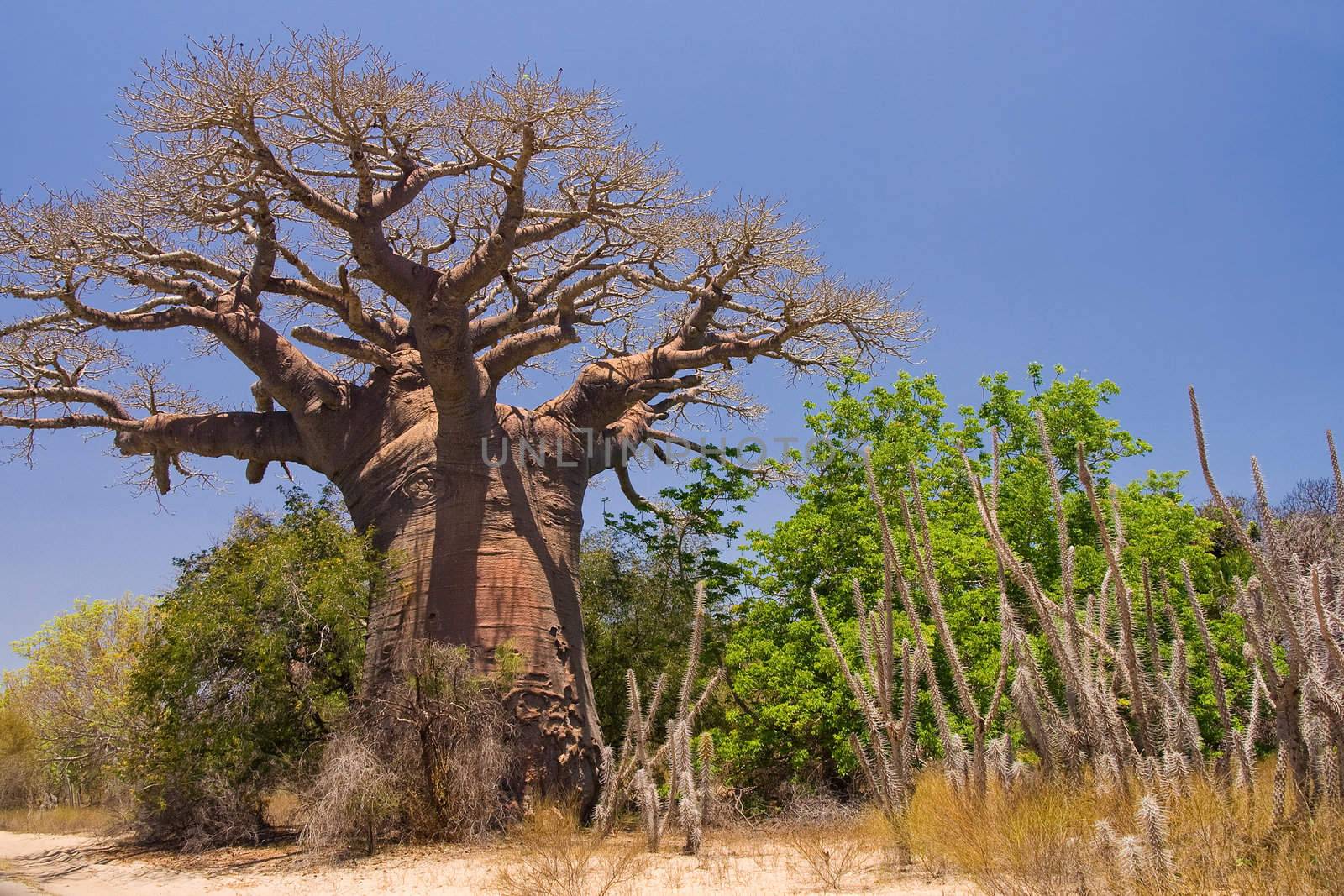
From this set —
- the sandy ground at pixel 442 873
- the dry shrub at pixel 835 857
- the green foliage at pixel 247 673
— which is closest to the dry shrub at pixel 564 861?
the sandy ground at pixel 442 873

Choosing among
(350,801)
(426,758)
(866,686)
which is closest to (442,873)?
(350,801)

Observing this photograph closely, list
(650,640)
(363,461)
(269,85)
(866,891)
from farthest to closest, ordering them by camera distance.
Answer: (650,640)
(363,461)
(269,85)
(866,891)

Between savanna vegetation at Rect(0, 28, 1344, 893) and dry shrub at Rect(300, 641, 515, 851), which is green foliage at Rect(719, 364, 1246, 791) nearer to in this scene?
savanna vegetation at Rect(0, 28, 1344, 893)

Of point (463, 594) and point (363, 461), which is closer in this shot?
point (463, 594)

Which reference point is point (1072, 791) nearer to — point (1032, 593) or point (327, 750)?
point (1032, 593)

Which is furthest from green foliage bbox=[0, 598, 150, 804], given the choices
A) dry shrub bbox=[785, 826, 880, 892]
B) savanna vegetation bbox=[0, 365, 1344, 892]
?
dry shrub bbox=[785, 826, 880, 892]

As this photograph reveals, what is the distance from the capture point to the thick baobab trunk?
926 centimetres

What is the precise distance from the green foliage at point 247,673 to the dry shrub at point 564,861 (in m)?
2.23

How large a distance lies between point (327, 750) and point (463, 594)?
80.3 inches

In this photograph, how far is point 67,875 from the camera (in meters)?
7.62

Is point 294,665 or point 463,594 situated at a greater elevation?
point 463,594

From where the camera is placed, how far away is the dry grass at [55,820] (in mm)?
14531

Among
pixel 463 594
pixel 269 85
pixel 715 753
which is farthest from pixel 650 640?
pixel 269 85

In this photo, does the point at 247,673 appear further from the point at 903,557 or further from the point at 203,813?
the point at 903,557
